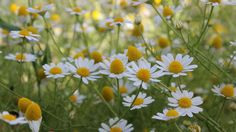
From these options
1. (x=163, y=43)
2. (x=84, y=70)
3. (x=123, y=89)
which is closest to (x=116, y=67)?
(x=84, y=70)

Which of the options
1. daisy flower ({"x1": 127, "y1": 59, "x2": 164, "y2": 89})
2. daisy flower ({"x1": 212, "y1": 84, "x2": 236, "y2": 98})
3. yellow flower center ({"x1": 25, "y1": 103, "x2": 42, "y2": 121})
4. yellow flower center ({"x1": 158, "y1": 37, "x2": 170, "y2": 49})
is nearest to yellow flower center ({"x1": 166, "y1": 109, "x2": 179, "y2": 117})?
daisy flower ({"x1": 127, "y1": 59, "x2": 164, "y2": 89})

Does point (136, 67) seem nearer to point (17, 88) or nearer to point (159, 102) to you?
point (159, 102)

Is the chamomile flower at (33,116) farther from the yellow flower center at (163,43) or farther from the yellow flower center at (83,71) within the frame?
the yellow flower center at (163,43)

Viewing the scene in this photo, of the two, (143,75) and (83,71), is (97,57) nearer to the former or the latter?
(83,71)

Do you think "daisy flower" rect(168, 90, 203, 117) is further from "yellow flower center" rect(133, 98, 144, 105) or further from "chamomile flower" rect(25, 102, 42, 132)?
"chamomile flower" rect(25, 102, 42, 132)

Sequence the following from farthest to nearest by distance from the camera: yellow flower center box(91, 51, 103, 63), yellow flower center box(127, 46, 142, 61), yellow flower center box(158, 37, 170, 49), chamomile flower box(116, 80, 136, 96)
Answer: yellow flower center box(158, 37, 170, 49)
chamomile flower box(116, 80, 136, 96)
yellow flower center box(91, 51, 103, 63)
yellow flower center box(127, 46, 142, 61)

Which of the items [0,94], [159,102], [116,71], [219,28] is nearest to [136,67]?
[116,71]
